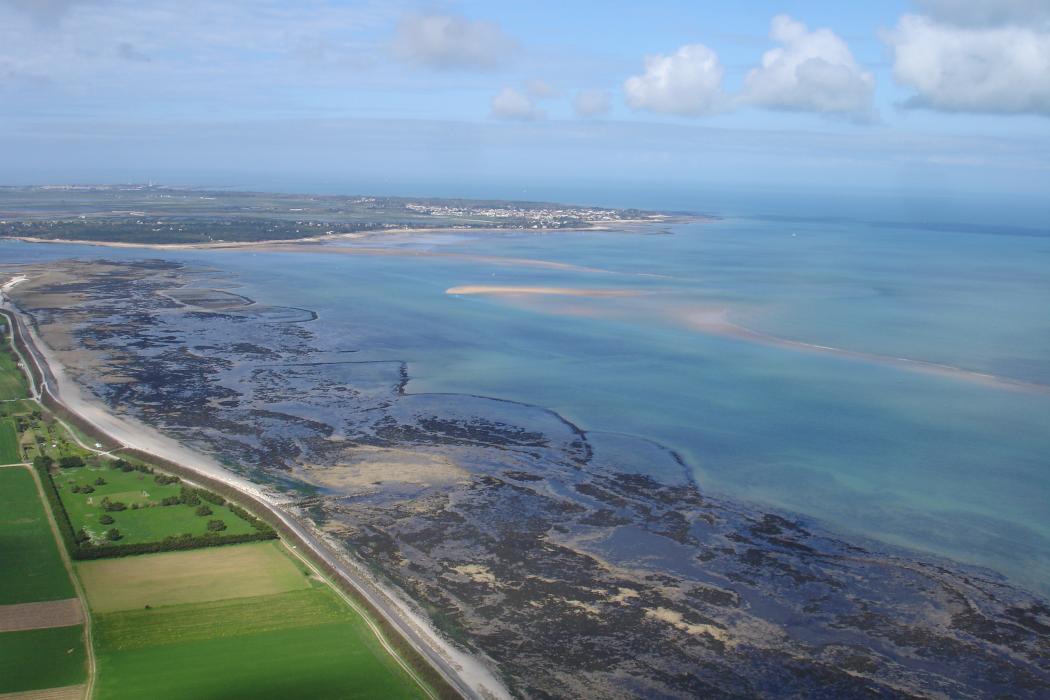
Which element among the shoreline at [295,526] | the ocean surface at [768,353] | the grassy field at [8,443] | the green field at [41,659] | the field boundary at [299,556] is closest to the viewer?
the green field at [41,659]

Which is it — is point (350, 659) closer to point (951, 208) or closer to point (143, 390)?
point (143, 390)

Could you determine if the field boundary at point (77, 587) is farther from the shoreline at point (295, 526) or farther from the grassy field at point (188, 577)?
the shoreline at point (295, 526)

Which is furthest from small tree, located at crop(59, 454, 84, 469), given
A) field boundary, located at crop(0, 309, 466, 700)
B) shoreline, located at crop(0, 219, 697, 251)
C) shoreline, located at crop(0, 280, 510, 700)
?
shoreline, located at crop(0, 219, 697, 251)

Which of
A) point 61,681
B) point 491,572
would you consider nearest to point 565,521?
point 491,572

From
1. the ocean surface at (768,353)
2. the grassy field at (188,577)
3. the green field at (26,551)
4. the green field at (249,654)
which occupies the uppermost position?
the ocean surface at (768,353)

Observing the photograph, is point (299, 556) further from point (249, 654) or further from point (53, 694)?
point (53, 694)

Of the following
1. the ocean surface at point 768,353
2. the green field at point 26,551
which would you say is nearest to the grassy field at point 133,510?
the green field at point 26,551
